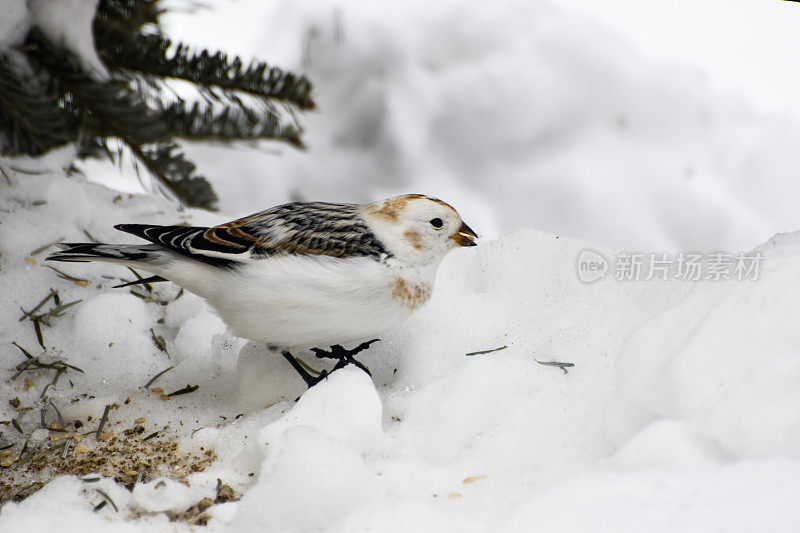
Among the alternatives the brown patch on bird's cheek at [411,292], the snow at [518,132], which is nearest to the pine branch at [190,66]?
the brown patch on bird's cheek at [411,292]

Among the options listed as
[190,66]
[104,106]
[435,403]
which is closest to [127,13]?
[190,66]

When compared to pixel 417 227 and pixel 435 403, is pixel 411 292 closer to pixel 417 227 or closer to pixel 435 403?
pixel 417 227

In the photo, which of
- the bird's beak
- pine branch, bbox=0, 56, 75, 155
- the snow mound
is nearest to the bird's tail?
pine branch, bbox=0, 56, 75, 155

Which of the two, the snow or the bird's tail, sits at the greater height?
the snow

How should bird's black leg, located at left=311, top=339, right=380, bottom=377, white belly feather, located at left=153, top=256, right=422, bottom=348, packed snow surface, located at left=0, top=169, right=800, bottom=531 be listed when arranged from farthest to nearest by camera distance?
bird's black leg, located at left=311, top=339, right=380, bottom=377 < white belly feather, located at left=153, top=256, right=422, bottom=348 < packed snow surface, located at left=0, top=169, right=800, bottom=531

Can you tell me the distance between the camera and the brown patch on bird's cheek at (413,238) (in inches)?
95.0

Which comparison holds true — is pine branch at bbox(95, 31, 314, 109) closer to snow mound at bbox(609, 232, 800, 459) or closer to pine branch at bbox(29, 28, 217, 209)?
pine branch at bbox(29, 28, 217, 209)

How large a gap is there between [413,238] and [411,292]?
0.18 m

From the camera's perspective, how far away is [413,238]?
95.3 inches

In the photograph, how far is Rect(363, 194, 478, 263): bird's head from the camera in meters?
2.41

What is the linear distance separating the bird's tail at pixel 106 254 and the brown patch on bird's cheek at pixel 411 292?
2.46 ft

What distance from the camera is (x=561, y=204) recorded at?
5199 millimetres

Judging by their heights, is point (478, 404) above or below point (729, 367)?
below

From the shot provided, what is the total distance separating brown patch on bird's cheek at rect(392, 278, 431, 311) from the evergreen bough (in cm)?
94
